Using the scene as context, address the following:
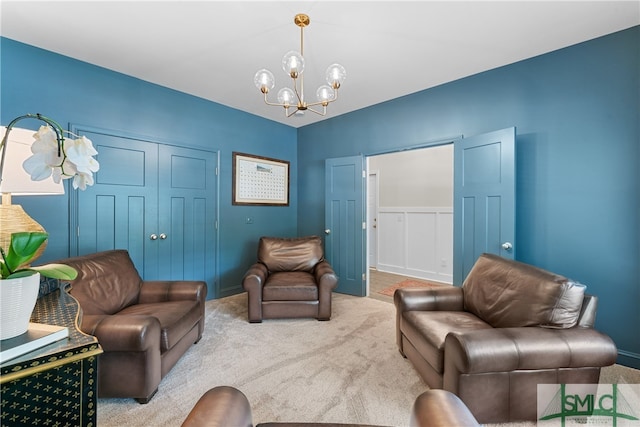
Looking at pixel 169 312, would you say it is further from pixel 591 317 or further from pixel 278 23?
pixel 591 317

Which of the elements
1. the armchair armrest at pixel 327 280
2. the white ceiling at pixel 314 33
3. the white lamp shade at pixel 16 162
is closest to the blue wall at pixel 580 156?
the white ceiling at pixel 314 33

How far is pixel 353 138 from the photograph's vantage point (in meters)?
4.05

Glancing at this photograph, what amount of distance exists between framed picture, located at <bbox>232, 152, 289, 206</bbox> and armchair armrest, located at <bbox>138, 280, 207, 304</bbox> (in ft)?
5.65

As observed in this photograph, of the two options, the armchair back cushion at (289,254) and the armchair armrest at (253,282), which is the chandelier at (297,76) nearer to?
the armchair armrest at (253,282)

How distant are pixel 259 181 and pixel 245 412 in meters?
3.61

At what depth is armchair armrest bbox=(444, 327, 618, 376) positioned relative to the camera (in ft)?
4.67

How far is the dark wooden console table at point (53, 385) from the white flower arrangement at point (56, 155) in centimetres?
50

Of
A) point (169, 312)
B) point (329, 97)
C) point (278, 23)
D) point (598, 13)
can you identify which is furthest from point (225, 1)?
point (598, 13)

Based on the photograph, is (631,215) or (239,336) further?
(239,336)

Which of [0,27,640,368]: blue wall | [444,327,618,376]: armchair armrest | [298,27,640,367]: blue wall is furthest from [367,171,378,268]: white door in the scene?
[444,327,618,376]: armchair armrest

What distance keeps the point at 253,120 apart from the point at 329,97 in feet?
7.89

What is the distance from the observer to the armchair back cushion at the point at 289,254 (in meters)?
3.48

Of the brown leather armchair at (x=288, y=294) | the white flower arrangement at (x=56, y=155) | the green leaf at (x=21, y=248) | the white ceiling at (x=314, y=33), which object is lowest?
the brown leather armchair at (x=288, y=294)

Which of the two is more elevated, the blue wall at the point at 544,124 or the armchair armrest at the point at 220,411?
the blue wall at the point at 544,124
